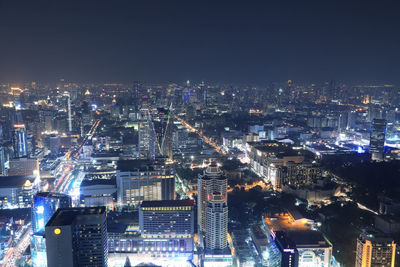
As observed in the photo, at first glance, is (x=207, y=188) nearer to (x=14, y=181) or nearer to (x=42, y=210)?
(x=42, y=210)

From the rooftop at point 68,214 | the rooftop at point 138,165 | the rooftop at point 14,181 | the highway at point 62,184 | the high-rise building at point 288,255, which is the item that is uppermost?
the rooftop at point 68,214

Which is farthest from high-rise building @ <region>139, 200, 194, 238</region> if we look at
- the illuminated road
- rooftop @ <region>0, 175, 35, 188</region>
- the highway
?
the illuminated road

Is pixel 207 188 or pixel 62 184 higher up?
pixel 207 188

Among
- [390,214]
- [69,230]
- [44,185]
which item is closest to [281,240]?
[69,230]

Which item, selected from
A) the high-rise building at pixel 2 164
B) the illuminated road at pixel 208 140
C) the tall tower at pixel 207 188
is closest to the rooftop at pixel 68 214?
the tall tower at pixel 207 188

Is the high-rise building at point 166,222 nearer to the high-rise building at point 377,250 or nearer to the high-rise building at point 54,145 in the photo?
the high-rise building at point 377,250

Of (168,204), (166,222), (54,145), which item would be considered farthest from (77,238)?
(54,145)
